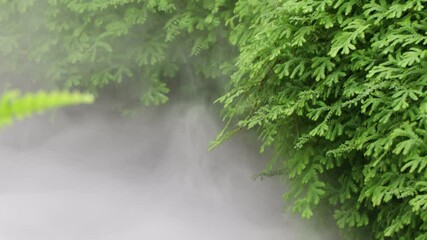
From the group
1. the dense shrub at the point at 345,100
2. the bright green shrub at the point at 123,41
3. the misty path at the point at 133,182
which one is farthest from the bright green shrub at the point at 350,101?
the bright green shrub at the point at 123,41

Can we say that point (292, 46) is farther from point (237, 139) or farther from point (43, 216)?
point (43, 216)

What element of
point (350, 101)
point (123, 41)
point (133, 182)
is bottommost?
point (350, 101)

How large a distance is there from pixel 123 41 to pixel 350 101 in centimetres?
313

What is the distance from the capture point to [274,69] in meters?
4.09

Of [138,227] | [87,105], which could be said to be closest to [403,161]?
[138,227]

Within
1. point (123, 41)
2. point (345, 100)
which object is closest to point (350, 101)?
point (345, 100)

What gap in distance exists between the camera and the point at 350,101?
3609 mm

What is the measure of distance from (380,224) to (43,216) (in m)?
3.20

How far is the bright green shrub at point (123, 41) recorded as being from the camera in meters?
5.80

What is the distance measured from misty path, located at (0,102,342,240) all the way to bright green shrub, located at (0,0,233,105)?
0.51 m

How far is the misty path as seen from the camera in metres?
5.75

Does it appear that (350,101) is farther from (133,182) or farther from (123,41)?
(133,182)

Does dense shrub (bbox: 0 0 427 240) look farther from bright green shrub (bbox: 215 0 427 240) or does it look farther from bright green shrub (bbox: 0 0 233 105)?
bright green shrub (bbox: 0 0 233 105)

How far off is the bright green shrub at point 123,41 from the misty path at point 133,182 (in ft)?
1.67
